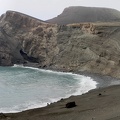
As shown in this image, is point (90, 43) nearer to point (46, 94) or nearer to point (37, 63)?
point (37, 63)

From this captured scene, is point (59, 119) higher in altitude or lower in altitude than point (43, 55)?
higher

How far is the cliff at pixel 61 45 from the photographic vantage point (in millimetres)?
65812

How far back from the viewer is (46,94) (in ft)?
120

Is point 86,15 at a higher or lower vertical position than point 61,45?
higher

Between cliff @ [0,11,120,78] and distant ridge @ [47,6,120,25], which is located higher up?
distant ridge @ [47,6,120,25]

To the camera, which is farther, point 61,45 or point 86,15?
point 86,15

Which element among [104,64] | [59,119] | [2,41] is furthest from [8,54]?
[59,119]

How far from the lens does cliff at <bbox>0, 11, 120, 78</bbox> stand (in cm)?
6581

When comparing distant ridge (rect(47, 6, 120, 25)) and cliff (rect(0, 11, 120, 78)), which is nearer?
cliff (rect(0, 11, 120, 78))

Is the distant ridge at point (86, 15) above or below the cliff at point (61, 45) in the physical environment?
above

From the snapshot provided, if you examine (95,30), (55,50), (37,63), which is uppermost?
(95,30)

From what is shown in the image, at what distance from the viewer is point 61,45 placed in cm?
8544

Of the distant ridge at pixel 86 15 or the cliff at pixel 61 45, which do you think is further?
the distant ridge at pixel 86 15

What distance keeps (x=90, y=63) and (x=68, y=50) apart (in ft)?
42.5
